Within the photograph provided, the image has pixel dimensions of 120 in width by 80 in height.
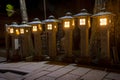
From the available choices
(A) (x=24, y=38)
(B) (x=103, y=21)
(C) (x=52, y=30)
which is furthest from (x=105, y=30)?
(A) (x=24, y=38)

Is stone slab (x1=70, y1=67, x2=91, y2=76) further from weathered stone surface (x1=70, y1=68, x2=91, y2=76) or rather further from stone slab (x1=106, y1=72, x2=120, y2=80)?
stone slab (x1=106, y1=72, x2=120, y2=80)

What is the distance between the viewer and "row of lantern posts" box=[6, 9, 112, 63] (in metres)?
6.09

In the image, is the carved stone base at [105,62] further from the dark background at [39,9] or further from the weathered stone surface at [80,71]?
the dark background at [39,9]

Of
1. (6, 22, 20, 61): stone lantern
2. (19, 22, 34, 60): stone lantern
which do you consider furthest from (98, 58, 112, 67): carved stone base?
(6, 22, 20, 61): stone lantern

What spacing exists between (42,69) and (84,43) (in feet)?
7.34

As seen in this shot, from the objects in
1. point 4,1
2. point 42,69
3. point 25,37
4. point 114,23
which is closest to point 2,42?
point 4,1

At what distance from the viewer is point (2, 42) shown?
59.4 ft

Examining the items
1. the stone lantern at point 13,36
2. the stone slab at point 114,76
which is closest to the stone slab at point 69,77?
the stone slab at point 114,76

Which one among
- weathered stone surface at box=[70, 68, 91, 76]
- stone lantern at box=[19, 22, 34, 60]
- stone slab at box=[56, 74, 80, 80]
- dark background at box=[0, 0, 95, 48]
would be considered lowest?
stone slab at box=[56, 74, 80, 80]

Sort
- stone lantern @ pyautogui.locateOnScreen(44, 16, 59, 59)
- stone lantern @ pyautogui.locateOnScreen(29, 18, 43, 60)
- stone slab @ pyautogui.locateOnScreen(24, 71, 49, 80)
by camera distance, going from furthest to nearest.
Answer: stone lantern @ pyautogui.locateOnScreen(29, 18, 43, 60), stone lantern @ pyautogui.locateOnScreen(44, 16, 59, 59), stone slab @ pyautogui.locateOnScreen(24, 71, 49, 80)

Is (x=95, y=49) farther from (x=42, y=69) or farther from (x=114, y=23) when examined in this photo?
(x=42, y=69)

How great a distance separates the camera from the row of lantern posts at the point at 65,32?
20.0 feet

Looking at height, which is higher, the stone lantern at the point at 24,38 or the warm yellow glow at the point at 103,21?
the warm yellow glow at the point at 103,21

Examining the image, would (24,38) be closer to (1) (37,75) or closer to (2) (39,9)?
(1) (37,75)
